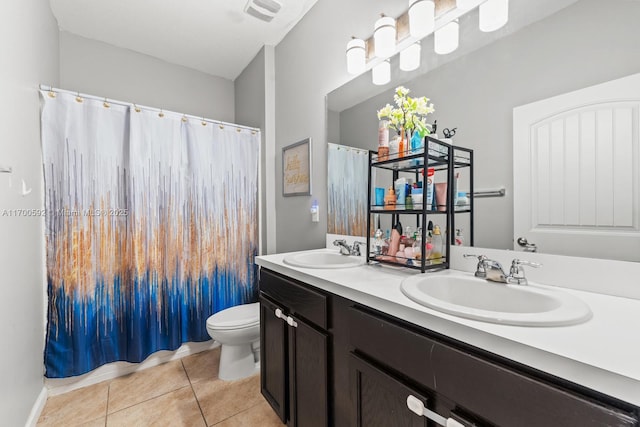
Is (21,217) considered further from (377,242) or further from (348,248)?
(377,242)

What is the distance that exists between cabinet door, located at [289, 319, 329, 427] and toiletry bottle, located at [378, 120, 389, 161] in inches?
33.3

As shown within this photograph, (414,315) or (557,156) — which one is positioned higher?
(557,156)

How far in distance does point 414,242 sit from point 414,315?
0.54 metres

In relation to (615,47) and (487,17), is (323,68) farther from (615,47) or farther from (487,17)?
(615,47)

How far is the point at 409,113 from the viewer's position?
1283 mm

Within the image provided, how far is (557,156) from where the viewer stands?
90cm

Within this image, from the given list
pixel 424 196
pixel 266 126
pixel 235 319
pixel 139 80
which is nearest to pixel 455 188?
pixel 424 196

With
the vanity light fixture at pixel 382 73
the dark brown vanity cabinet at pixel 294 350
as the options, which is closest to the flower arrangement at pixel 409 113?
the vanity light fixture at pixel 382 73

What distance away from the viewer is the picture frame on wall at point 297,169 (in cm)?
198

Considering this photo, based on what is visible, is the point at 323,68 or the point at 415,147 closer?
the point at 415,147

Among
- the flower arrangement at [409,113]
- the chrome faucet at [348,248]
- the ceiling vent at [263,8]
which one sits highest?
the ceiling vent at [263,8]

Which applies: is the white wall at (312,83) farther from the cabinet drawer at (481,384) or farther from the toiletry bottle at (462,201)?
the cabinet drawer at (481,384)

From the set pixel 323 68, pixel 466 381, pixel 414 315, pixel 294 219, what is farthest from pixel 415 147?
pixel 294 219

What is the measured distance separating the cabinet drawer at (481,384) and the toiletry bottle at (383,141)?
775 mm
